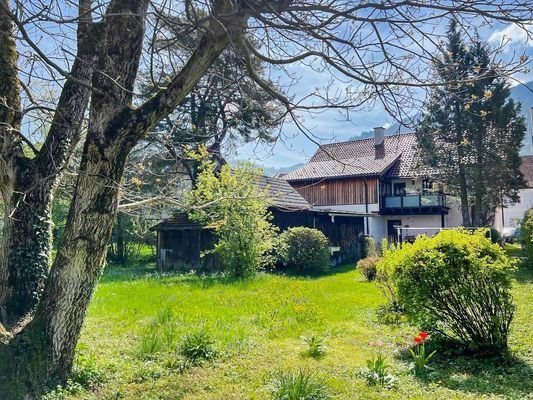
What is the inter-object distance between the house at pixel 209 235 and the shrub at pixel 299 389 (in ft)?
44.2

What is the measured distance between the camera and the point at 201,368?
5.09 metres

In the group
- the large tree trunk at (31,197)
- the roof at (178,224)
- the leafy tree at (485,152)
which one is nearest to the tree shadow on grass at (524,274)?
the leafy tree at (485,152)

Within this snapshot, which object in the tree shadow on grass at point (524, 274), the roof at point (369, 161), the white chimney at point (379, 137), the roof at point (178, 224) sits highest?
the white chimney at point (379, 137)

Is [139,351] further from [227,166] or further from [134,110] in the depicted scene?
[227,166]

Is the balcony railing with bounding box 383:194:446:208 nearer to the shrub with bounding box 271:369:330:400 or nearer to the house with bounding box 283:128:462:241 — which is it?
the house with bounding box 283:128:462:241

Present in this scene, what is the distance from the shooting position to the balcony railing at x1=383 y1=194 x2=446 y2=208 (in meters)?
29.2

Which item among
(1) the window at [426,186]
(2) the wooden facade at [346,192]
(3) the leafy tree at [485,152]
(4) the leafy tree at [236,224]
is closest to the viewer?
(4) the leafy tree at [236,224]

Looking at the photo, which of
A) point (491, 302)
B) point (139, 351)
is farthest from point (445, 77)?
point (139, 351)

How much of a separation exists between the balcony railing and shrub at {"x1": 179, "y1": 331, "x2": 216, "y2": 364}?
26.6m

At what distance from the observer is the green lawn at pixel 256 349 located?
437cm

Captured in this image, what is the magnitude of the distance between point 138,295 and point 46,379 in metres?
7.11

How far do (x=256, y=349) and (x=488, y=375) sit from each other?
2.84 m

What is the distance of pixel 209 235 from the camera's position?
19.2 meters

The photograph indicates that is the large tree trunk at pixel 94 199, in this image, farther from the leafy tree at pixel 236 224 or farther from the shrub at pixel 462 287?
the leafy tree at pixel 236 224
